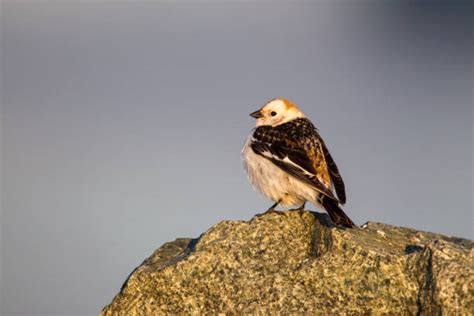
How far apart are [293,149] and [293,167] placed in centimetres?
34

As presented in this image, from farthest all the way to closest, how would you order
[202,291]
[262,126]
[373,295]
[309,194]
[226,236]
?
[262,126]
[309,194]
[226,236]
[202,291]
[373,295]

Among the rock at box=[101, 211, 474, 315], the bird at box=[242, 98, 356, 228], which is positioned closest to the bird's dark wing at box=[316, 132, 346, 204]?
the bird at box=[242, 98, 356, 228]

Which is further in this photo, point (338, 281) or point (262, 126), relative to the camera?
point (262, 126)

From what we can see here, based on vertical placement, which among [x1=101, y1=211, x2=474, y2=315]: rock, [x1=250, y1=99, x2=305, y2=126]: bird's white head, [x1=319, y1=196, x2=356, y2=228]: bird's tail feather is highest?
[x1=250, y1=99, x2=305, y2=126]: bird's white head

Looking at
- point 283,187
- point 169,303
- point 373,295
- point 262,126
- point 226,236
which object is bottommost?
point 373,295

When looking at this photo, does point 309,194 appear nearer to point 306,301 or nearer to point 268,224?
point 268,224

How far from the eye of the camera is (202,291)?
663 cm

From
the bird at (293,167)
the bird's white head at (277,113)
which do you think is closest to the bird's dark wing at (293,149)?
the bird at (293,167)

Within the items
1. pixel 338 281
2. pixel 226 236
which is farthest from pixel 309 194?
pixel 338 281

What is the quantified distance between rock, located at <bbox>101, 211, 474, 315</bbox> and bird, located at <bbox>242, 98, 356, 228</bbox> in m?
0.53

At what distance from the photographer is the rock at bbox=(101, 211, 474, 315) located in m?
5.97

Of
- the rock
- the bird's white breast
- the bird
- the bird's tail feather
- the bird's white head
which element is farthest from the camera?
the bird's white head

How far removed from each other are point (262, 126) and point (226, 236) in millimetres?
2560

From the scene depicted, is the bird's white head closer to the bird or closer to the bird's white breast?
the bird
